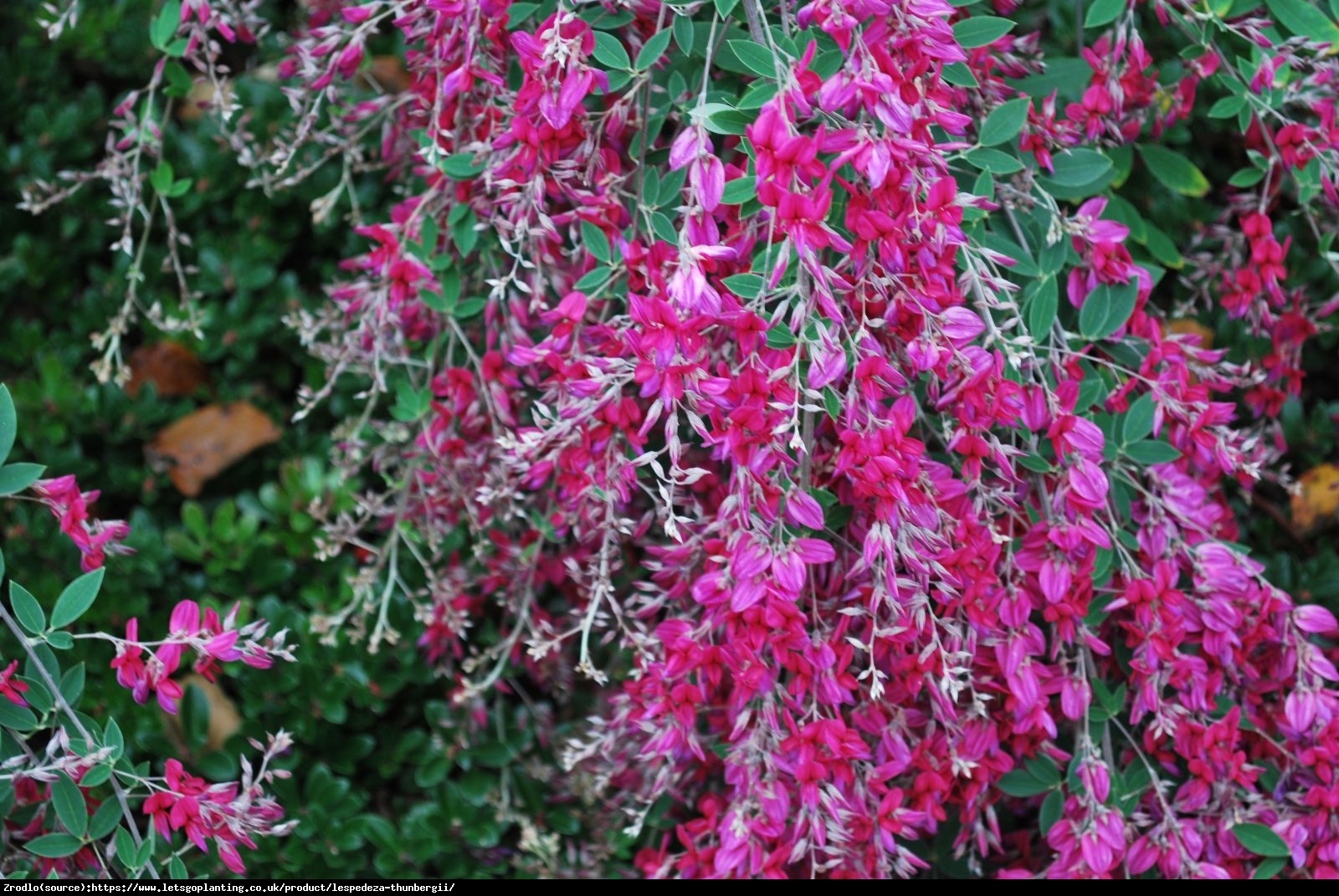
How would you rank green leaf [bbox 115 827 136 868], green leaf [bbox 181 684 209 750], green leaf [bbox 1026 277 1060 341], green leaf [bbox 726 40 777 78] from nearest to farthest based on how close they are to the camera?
green leaf [bbox 726 40 777 78]
green leaf [bbox 115 827 136 868]
green leaf [bbox 1026 277 1060 341]
green leaf [bbox 181 684 209 750]

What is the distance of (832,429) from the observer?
5.33ft

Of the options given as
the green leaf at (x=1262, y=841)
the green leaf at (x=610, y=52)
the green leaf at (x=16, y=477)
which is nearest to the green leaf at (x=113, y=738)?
the green leaf at (x=16, y=477)

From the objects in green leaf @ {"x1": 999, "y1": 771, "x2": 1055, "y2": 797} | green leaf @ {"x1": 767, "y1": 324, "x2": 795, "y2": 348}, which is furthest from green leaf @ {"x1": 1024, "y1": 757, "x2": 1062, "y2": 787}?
green leaf @ {"x1": 767, "y1": 324, "x2": 795, "y2": 348}

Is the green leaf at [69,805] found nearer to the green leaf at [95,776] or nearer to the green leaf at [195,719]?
the green leaf at [95,776]

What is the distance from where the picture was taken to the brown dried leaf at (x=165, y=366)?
106 inches

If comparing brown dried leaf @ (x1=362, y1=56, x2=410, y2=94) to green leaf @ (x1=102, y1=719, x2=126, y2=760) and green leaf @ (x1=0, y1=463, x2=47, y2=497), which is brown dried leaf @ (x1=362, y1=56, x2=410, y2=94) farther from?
green leaf @ (x1=102, y1=719, x2=126, y2=760)

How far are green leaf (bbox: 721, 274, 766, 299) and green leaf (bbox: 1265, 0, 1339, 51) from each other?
38.6 inches

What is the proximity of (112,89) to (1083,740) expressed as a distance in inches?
112

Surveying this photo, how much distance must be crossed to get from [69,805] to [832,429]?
108 cm

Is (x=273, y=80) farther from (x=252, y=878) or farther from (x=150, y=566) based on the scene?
(x=252, y=878)

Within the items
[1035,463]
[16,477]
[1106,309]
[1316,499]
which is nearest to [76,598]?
[16,477]

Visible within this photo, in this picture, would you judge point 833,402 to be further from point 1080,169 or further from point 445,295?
point 445,295

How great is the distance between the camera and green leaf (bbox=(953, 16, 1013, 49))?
57.6 inches

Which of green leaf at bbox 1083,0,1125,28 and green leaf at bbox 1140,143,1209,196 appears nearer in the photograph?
green leaf at bbox 1083,0,1125,28
